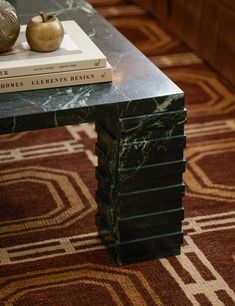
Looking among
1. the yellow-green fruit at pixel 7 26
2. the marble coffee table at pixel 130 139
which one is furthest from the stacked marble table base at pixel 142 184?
the yellow-green fruit at pixel 7 26

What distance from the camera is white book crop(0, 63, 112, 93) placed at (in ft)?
4.09

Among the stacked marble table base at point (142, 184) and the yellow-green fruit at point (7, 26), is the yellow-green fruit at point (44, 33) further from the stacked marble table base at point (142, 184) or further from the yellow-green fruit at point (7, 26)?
the stacked marble table base at point (142, 184)

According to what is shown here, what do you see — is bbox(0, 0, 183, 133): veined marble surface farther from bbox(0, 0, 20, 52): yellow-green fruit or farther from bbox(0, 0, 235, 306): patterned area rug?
bbox(0, 0, 235, 306): patterned area rug

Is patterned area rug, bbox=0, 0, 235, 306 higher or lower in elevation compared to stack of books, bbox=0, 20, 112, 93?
lower

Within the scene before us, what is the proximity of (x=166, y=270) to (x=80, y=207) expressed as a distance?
0.96 ft

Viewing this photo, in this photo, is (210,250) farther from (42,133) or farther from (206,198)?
(42,133)

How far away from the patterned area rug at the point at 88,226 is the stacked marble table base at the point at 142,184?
1.8 inches

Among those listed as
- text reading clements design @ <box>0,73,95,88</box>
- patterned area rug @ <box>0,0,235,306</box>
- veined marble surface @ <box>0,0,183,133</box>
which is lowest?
patterned area rug @ <box>0,0,235,306</box>

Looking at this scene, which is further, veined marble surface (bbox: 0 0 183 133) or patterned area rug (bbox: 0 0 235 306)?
patterned area rug (bbox: 0 0 235 306)

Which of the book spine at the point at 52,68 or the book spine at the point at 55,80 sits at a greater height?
the book spine at the point at 52,68

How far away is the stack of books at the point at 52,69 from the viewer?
1.24 metres

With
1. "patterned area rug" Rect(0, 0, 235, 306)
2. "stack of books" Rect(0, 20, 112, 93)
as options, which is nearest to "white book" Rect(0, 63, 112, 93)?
"stack of books" Rect(0, 20, 112, 93)

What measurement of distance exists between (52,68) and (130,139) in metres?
0.18

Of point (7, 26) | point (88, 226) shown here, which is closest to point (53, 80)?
point (7, 26)
